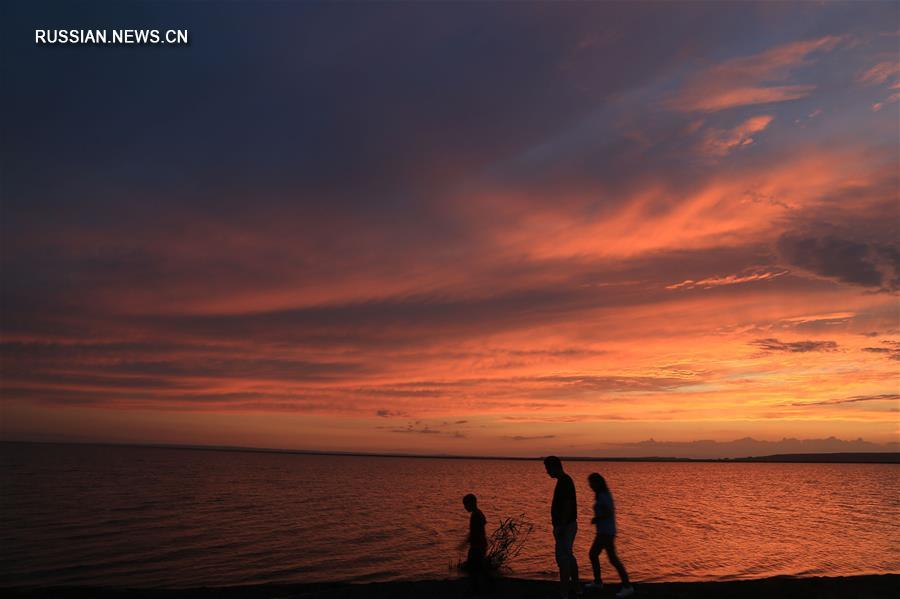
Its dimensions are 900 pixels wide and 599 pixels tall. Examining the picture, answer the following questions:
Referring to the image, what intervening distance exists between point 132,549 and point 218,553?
3802mm

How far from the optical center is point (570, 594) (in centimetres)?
1229

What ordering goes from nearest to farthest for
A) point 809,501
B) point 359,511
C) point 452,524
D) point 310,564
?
1. point 310,564
2. point 452,524
3. point 359,511
4. point 809,501

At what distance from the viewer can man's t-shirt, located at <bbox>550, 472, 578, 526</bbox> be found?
37.8 feet

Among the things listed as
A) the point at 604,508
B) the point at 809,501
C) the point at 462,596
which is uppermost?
the point at 604,508

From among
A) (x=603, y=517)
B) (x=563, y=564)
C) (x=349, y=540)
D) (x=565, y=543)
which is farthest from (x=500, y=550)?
(x=349, y=540)

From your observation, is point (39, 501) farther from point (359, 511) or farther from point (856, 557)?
point (856, 557)

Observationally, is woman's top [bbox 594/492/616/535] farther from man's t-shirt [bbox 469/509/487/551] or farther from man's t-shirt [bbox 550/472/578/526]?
man's t-shirt [bbox 469/509/487/551]

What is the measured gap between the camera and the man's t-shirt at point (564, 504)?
11.5 m

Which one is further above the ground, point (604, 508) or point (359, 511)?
point (604, 508)

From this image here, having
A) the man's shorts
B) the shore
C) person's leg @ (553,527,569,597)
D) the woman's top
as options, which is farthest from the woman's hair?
the shore

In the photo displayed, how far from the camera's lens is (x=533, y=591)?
13.0m

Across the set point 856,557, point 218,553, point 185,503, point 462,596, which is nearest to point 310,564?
point 218,553

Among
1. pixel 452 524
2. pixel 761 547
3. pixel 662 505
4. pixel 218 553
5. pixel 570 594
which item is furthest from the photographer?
pixel 662 505

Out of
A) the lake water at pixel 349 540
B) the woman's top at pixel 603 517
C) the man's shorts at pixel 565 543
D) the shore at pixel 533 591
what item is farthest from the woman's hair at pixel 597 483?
the lake water at pixel 349 540
